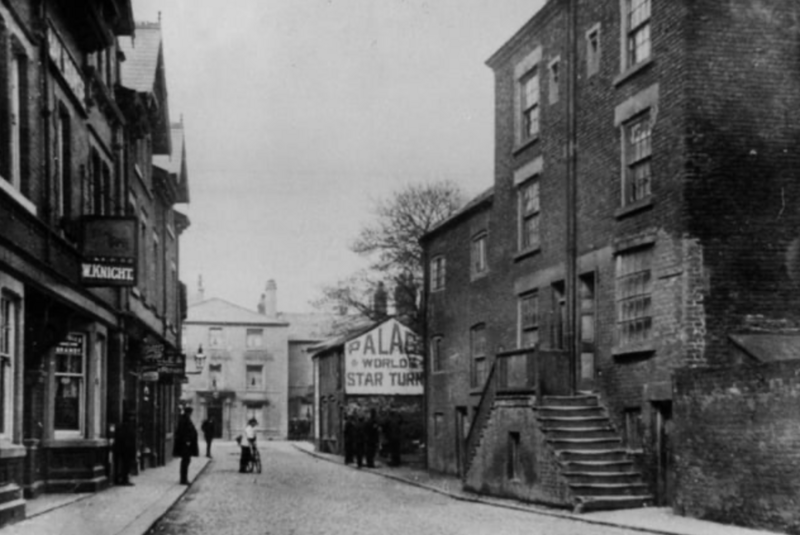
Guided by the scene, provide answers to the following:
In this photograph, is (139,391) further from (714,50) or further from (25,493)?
(714,50)

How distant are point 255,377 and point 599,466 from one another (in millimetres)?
68343

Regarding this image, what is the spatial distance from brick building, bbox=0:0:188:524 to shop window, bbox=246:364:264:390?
59394 mm

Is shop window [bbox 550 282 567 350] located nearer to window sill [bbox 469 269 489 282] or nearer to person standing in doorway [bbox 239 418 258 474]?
window sill [bbox 469 269 489 282]

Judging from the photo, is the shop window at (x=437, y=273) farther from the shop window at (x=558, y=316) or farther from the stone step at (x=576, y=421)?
the stone step at (x=576, y=421)

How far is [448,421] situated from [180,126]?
16.8 metres

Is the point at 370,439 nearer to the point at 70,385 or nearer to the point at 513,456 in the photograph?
the point at 513,456

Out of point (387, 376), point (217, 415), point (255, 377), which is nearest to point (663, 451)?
point (387, 376)

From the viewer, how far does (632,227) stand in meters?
20.3

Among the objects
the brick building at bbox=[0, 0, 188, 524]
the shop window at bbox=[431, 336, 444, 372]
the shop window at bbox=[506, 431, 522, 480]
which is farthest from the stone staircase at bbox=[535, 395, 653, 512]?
the shop window at bbox=[431, 336, 444, 372]

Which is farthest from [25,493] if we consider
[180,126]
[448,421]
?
[180,126]

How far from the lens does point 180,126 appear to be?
1678 inches

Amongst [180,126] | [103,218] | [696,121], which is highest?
[180,126]

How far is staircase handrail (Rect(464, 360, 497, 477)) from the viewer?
24344 mm

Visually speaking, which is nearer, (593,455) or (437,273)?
(593,455)
